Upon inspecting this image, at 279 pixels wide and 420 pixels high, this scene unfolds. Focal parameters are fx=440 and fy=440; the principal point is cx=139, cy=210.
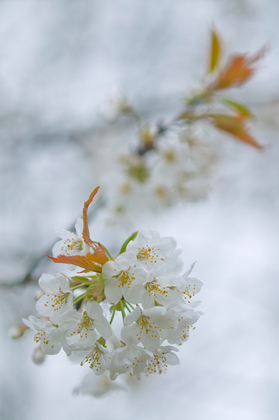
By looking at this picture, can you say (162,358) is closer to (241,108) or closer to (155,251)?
(155,251)

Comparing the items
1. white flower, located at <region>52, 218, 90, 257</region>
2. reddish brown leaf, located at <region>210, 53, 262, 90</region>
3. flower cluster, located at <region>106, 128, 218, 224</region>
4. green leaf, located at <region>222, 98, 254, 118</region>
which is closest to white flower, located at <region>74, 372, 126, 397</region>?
white flower, located at <region>52, 218, 90, 257</region>

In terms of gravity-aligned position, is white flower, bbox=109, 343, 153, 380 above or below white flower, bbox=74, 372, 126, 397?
below

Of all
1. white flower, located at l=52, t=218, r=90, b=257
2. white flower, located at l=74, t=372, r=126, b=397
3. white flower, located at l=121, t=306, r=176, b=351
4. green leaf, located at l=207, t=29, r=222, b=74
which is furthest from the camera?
green leaf, located at l=207, t=29, r=222, b=74

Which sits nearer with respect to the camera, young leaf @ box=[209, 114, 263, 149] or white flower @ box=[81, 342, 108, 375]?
white flower @ box=[81, 342, 108, 375]

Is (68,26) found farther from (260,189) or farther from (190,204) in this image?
(190,204)

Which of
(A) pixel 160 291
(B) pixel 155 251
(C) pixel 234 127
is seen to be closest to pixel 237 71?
(C) pixel 234 127

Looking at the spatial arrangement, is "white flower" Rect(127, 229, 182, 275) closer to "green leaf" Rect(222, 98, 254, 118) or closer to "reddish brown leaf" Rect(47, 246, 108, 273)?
"reddish brown leaf" Rect(47, 246, 108, 273)

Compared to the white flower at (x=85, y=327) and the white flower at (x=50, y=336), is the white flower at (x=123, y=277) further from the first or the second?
the white flower at (x=50, y=336)

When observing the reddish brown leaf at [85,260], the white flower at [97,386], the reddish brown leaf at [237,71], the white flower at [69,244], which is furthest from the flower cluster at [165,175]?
the reddish brown leaf at [85,260]
